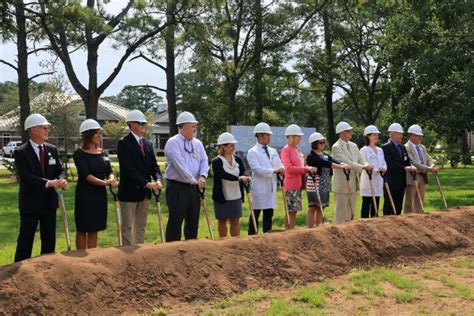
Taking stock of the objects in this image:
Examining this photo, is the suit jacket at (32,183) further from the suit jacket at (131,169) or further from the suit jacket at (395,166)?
the suit jacket at (395,166)

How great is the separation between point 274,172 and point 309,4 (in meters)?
18.4

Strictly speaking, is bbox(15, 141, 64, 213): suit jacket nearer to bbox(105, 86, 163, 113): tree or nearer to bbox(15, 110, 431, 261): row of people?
bbox(15, 110, 431, 261): row of people

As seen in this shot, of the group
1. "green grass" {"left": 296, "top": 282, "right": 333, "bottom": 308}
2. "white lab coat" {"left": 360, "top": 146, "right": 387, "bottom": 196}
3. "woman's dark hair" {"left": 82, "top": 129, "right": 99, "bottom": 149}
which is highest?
"woman's dark hair" {"left": 82, "top": 129, "right": 99, "bottom": 149}

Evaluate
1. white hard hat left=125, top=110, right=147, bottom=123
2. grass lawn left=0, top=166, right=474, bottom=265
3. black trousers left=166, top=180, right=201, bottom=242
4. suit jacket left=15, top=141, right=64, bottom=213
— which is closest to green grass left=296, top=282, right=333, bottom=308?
black trousers left=166, top=180, right=201, bottom=242

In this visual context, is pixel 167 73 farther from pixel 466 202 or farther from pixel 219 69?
pixel 466 202

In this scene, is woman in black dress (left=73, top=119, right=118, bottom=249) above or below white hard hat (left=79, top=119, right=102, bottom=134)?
below

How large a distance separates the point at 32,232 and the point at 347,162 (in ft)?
16.3

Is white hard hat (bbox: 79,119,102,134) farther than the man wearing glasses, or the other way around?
the man wearing glasses

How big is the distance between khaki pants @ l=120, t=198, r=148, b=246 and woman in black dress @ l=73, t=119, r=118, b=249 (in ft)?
1.41

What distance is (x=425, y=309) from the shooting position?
212 inches

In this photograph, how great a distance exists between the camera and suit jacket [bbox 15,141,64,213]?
5.89m

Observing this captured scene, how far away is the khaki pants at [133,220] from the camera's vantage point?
265 inches

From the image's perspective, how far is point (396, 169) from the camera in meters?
9.38

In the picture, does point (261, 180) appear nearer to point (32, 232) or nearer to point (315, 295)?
point (315, 295)
